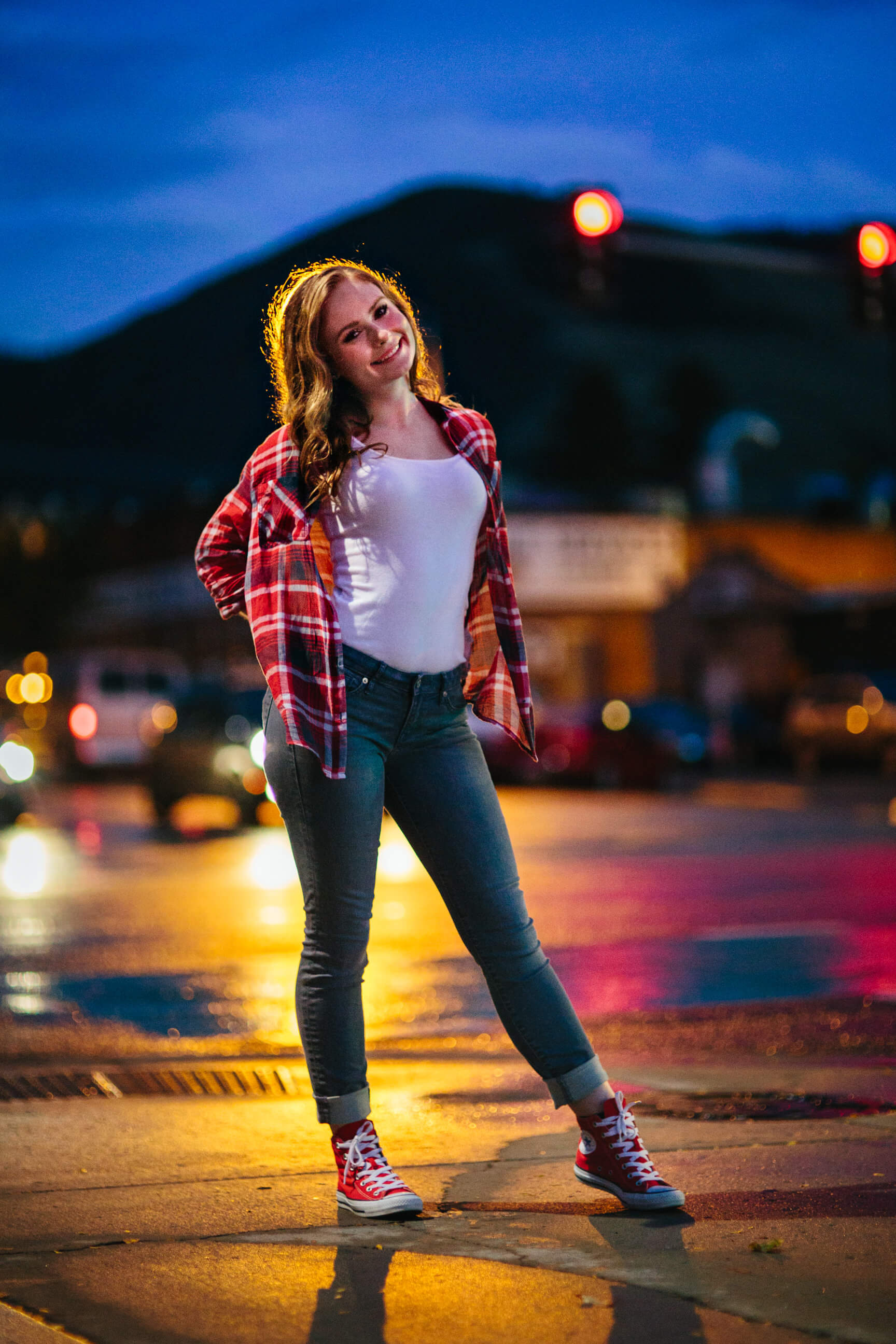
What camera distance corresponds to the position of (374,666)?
4004mm

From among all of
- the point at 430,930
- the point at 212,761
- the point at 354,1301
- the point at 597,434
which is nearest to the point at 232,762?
the point at 212,761

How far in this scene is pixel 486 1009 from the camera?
7406 millimetres

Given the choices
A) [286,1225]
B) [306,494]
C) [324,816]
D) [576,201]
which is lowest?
[286,1225]

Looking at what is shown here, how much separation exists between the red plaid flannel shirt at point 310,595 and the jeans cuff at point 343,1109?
747 mm

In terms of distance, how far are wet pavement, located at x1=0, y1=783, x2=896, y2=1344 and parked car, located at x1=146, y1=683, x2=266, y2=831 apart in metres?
8.05

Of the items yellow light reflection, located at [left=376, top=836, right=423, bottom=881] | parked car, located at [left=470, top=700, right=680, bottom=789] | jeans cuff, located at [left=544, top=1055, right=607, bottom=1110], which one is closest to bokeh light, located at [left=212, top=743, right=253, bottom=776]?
yellow light reflection, located at [left=376, top=836, right=423, bottom=881]

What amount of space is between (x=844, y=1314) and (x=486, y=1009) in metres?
4.19

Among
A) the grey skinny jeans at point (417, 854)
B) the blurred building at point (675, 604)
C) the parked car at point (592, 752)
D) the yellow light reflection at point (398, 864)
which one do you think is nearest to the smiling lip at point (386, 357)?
the grey skinny jeans at point (417, 854)

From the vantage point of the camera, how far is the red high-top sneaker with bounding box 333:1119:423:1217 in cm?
400

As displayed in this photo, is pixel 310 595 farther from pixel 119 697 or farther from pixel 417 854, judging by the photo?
pixel 119 697

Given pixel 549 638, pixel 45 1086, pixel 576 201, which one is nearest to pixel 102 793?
pixel 576 201

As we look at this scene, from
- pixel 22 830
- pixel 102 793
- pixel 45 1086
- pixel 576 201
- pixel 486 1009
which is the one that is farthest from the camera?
pixel 102 793

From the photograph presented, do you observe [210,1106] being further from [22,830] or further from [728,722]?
[728,722]

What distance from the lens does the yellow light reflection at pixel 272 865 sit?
12930 mm
